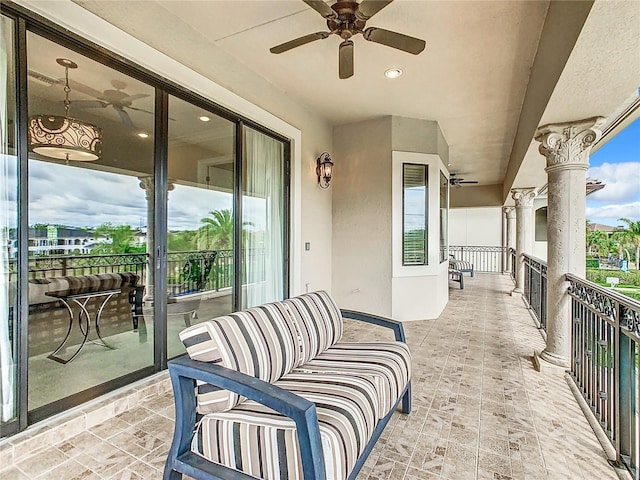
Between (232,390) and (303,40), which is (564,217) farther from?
(232,390)

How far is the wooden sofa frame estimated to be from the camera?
3.77ft

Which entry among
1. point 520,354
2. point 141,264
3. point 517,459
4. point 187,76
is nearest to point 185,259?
point 141,264

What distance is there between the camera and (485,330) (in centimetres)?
430

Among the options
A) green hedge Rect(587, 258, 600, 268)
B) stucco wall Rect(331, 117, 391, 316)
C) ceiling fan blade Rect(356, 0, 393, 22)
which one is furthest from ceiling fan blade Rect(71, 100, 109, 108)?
green hedge Rect(587, 258, 600, 268)

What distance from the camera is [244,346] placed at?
5.17 ft

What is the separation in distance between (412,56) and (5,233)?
3336 millimetres

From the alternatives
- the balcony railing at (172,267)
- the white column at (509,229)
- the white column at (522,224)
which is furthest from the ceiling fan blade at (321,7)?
the white column at (509,229)

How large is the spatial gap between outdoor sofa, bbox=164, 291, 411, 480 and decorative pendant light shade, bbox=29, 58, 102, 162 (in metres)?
1.77

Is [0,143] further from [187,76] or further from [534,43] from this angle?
[534,43]

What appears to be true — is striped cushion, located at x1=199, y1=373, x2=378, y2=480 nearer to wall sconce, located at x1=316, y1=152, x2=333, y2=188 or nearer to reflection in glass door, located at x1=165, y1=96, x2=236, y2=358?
reflection in glass door, located at x1=165, y1=96, x2=236, y2=358

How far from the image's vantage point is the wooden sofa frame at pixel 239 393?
1.15 metres

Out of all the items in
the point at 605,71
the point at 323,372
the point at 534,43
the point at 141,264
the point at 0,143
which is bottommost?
the point at 323,372

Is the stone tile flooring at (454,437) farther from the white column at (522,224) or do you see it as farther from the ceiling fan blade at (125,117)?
the white column at (522,224)

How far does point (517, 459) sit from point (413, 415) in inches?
24.6
